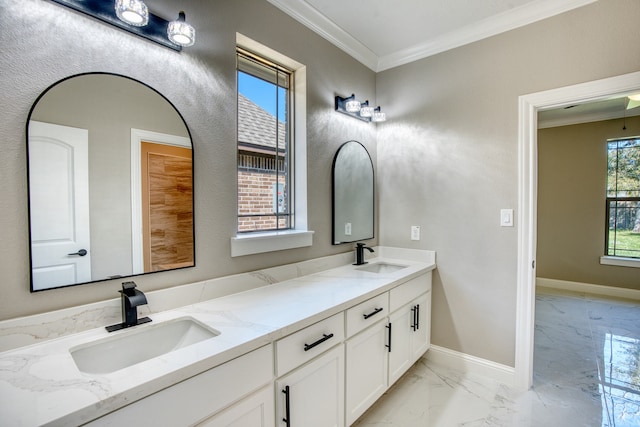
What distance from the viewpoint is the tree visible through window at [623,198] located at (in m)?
4.14

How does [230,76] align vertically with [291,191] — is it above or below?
above

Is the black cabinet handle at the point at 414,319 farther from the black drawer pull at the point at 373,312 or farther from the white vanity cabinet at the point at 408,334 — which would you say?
the black drawer pull at the point at 373,312

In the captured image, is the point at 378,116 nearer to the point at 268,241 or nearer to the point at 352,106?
the point at 352,106

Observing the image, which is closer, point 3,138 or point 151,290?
point 3,138

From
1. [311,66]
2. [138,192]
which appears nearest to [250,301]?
[138,192]

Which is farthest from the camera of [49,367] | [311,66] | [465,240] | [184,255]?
[465,240]

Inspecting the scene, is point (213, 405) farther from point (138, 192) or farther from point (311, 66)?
point (311, 66)

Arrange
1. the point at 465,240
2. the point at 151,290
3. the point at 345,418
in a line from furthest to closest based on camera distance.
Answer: the point at 465,240
the point at 345,418
the point at 151,290

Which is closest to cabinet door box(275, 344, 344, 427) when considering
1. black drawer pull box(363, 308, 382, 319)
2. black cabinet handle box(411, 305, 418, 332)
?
black drawer pull box(363, 308, 382, 319)

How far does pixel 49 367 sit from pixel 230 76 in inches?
56.9

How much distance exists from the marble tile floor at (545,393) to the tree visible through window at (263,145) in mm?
1436

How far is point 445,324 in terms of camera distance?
2500 mm

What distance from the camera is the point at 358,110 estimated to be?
2395 mm

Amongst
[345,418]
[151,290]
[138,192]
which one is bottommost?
[345,418]
